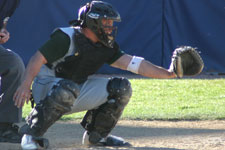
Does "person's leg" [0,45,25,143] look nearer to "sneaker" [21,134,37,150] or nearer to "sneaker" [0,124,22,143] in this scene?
"sneaker" [0,124,22,143]

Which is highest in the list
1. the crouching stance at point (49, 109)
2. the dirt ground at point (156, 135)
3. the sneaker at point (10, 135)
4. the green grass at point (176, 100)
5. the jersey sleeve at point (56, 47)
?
the jersey sleeve at point (56, 47)

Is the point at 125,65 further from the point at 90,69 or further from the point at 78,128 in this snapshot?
the point at 78,128

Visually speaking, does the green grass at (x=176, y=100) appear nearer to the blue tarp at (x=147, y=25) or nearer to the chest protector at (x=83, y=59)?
the blue tarp at (x=147, y=25)

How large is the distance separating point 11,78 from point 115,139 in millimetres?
1132

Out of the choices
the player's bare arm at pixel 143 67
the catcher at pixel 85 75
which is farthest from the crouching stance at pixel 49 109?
the player's bare arm at pixel 143 67

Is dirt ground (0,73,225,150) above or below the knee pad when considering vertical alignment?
below

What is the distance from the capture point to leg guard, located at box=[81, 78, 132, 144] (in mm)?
4621

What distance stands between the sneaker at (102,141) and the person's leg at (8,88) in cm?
69

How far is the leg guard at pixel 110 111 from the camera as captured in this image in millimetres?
4621

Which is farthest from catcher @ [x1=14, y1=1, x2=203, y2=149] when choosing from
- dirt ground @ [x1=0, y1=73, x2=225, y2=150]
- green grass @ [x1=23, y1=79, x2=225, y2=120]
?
green grass @ [x1=23, y1=79, x2=225, y2=120]

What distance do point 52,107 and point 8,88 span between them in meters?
0.86

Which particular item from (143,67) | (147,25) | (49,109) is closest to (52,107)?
(49,109)

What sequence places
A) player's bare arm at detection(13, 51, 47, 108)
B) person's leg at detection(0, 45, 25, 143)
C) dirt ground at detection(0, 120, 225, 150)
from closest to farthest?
1. player's bare arm at detection(13, 51, 47, 108)
2. dirt ground at detection(0, 120, 225, 150)
3. person's leg at detection(0, 45, 25, 143)

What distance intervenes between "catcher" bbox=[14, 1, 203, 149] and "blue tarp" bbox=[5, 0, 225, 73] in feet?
19.8
